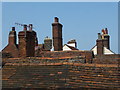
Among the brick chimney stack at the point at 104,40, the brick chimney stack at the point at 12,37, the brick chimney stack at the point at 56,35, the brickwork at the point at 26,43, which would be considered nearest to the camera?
the brickwork at the point at 26,43

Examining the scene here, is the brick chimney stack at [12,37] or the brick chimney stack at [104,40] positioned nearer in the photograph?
the brick chimney stack at [104,40]

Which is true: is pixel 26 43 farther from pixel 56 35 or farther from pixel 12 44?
pixel 12 44

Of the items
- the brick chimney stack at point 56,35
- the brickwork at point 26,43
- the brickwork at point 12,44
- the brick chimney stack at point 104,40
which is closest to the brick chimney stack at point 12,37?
the brickwork at point 12,44

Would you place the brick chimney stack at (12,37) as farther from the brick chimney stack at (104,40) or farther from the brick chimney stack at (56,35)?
the brick chimney stack at (104,40)

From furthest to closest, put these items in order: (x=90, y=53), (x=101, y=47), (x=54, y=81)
A: (x=101, y=47), (x=90, y=53), (x=54, y=81)

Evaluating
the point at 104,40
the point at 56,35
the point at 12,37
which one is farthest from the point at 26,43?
the point at 104,40

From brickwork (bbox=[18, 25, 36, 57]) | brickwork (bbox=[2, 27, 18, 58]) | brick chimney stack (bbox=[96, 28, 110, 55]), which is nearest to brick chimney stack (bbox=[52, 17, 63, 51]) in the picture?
brick chimney stack (bbox=[96, 28, 110, 55])

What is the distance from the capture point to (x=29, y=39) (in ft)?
40.9

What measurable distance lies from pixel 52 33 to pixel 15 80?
13.0 metres

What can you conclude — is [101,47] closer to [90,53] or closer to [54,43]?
[54,43]

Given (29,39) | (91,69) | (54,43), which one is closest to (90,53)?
(54,43)

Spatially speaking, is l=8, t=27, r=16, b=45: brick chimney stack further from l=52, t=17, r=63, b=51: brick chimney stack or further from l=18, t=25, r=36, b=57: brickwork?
l=18, t=25, r=36, b=57: brickwork

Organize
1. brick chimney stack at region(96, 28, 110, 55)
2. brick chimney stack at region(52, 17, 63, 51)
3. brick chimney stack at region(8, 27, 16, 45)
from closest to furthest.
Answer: brick chimney stack at region(52, 17, 63, 51) → brick chimney stack at region(96, 28, 110, 55) → brick chimney stack at region(8, 27, 16, 45)

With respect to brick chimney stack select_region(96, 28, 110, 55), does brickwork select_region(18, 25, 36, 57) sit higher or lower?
lower
